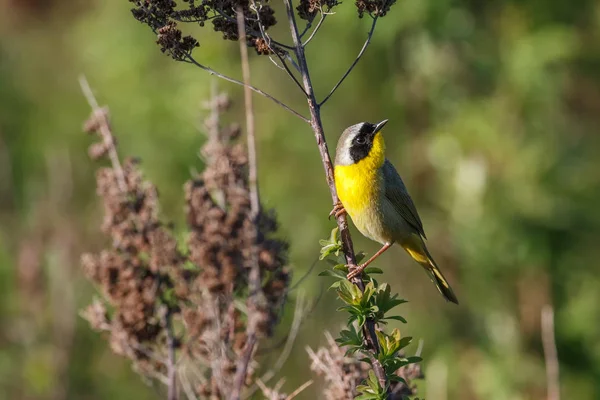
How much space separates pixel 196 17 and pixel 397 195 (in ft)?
5.25

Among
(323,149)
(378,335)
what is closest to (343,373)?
(378,335)

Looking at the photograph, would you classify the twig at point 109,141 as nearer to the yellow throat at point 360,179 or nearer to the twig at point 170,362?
the twig at point 170,362

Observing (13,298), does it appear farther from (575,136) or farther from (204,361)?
(575,136)

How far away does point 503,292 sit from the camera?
641 cm

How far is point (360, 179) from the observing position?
3508 millimetres

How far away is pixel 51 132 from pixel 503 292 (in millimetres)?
4666

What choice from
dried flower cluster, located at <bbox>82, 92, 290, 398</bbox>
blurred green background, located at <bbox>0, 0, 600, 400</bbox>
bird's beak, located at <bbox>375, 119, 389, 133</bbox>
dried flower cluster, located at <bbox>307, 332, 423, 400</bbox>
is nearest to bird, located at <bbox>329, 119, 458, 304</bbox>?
Answer: bird's beak, located at <bbox>375, 119, 389, 133</bbox>

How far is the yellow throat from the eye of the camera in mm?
3482

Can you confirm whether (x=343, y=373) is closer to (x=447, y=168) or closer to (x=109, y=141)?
(x=109, y=141)

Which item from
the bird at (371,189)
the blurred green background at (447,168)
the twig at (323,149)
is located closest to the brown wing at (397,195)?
the bird at (371,189)

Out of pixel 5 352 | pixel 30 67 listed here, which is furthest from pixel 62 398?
pixel 30 67

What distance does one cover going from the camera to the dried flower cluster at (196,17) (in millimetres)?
2367

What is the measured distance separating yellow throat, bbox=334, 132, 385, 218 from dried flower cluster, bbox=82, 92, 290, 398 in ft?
1.67

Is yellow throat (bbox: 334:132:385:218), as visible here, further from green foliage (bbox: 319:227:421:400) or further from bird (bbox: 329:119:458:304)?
green foliage (bbox: 319:227:421:400)
